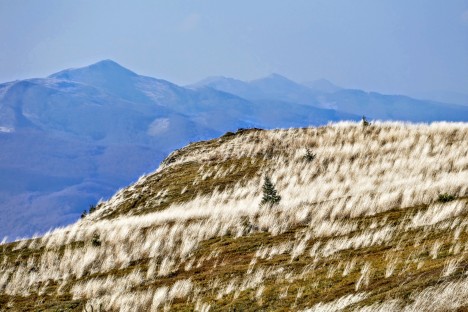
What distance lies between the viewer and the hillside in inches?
390

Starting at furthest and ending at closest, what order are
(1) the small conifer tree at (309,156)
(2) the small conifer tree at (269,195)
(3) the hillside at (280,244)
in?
(1) the small conifer tree at (309,156), (2) the small conifer tree at (269,195), (3) the hillside at (280,244)

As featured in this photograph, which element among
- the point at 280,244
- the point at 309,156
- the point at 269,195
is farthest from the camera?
the point at 309,156

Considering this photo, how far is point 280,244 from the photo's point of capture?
14383mm

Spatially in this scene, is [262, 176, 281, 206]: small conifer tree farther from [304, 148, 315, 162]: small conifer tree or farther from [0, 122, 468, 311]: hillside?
[304, 148, 315, 162]: small conifer tree

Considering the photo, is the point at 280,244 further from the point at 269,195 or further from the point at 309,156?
the point at 309,156

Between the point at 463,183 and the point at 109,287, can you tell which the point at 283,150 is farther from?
the point at 109,287

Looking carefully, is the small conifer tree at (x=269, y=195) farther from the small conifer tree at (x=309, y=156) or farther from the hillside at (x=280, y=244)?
the small conifer tree at (x=309, y=156)

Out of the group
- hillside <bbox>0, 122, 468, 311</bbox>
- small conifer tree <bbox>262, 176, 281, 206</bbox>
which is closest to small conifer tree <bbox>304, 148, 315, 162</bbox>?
hillside <bbox>0, 122, 468, 311</bbox>

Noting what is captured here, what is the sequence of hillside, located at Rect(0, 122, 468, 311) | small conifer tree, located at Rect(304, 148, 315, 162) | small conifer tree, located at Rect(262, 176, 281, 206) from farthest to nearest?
small conifer tree, located at Rect(304, 148, 315, 162)
small conifer tree, located at Rect(262, 176, 281, 206)
hillside, located at Rect(0, 122, 468, 311)

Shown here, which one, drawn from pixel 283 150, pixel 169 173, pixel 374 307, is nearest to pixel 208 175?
pixel 169 173

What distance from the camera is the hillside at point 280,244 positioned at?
9.91 m

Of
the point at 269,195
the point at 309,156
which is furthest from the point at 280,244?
the point at 309,156

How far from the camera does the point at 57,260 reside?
694 inches

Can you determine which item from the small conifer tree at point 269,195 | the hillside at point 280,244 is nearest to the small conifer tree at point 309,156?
the hillside at point 280,244
